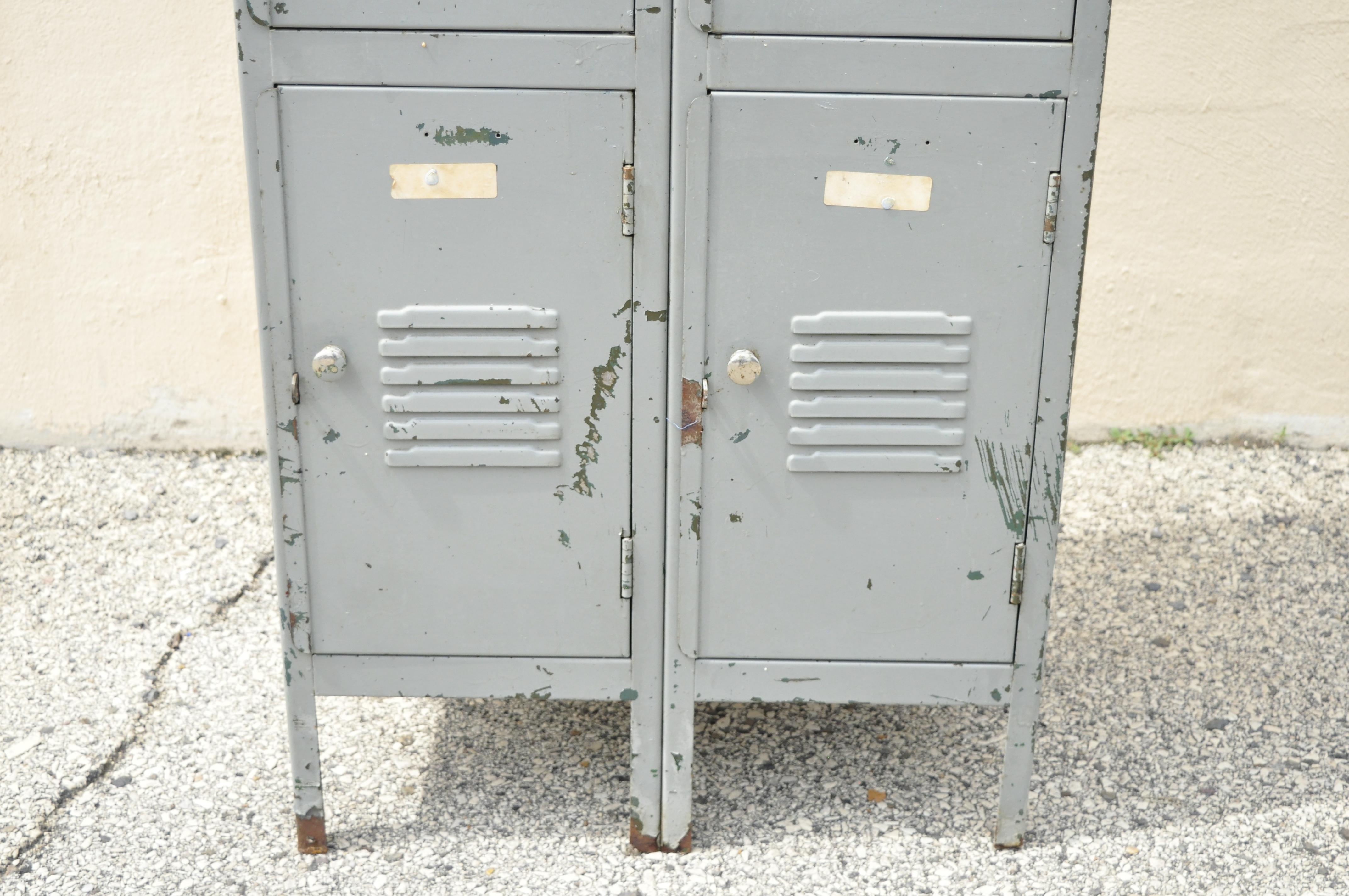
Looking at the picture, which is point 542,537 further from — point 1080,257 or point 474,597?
point 1080,257

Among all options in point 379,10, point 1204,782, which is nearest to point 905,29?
point 379,10

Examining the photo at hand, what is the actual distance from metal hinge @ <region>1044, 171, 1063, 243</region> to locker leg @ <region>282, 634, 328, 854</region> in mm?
1617

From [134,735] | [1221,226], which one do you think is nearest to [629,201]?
[134,735]

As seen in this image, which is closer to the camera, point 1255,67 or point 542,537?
point 542,537

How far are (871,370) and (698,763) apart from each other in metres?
1.09

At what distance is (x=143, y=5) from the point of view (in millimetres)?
4070

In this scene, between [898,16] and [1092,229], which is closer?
[898,16]

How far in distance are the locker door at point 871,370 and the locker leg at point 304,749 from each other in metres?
0.79

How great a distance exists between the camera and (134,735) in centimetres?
273

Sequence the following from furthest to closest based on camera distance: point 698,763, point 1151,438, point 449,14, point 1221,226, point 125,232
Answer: point 1151,438, point 1221,226, point 125,232, point 698,763, point 449,14

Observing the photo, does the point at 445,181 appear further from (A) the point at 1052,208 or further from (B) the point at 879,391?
(A) the point at 1052,208

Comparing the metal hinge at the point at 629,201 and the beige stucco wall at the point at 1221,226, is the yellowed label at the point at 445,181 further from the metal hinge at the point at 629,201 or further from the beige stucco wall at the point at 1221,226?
the beige stucco wall at the point at 1221,226

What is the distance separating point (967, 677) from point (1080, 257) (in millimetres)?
847

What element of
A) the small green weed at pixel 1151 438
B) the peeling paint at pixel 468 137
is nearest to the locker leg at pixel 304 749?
the peeling paint at pixel 468 137
